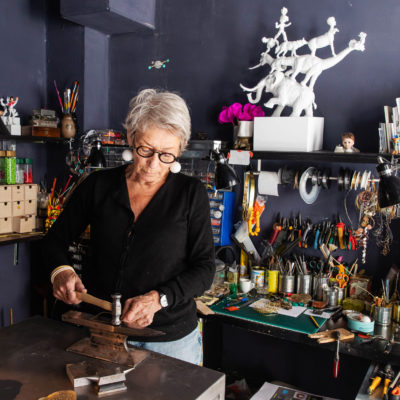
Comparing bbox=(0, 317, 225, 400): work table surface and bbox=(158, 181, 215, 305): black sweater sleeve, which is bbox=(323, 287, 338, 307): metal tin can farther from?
bbox=(0, 317, 225, 400): work table surface

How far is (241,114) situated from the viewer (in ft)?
9.82

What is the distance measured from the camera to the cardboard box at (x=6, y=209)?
10.7ft

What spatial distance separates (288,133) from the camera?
2707 millimetres

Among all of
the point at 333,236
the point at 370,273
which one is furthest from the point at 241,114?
the point at 370,273

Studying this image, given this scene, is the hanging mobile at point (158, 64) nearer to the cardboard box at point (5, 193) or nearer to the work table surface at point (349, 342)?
the cardboard box at point (5, 193)

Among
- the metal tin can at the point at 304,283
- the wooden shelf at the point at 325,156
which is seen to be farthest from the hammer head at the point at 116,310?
the metal tin can at the point at 304,283

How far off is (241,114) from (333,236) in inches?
37.6

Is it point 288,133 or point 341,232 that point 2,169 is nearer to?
point 288,133

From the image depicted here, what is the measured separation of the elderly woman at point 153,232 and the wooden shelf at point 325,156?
92 cm

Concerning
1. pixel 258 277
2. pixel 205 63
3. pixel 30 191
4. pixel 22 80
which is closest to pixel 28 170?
pixel 30 191

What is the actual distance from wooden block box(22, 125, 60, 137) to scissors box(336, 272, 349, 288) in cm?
223

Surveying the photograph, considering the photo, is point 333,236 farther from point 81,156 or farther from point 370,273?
point 81,156

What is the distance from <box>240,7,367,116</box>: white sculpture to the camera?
8.84 feet

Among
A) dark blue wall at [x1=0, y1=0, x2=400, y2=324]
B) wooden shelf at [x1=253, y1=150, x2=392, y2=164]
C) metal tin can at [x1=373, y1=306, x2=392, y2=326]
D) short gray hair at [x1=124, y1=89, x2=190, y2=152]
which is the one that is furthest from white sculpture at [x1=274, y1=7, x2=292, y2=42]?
metal tin can at [x1=373, y1=306, x2=392, y2=326]
